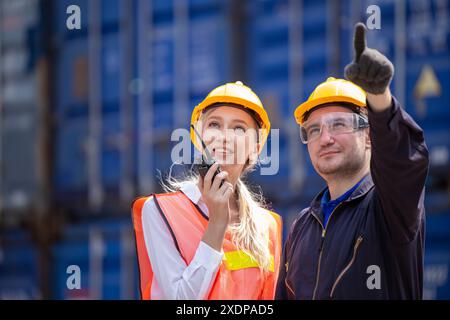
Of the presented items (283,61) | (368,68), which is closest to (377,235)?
(368,68)

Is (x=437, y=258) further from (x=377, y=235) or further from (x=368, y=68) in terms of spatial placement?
(x=368, y=68)

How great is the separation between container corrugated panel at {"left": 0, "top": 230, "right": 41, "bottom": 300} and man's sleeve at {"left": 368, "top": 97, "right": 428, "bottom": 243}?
7.06m

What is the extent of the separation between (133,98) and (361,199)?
5.99 m

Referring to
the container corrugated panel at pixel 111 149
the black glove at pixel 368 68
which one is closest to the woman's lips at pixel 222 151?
the black glove at pixel 368 68

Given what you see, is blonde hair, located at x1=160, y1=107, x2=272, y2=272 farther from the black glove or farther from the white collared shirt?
the black glove

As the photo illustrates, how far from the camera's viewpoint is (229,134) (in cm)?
310

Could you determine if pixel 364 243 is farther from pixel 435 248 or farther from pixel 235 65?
pixel 235 65

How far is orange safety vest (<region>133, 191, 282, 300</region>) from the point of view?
302 cm

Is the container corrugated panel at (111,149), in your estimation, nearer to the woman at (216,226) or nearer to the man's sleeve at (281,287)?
the woman at (216,226)

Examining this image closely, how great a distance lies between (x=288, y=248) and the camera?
330cm

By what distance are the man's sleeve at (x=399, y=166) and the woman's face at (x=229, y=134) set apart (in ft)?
1.91

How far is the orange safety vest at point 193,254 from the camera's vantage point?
302 centimetres

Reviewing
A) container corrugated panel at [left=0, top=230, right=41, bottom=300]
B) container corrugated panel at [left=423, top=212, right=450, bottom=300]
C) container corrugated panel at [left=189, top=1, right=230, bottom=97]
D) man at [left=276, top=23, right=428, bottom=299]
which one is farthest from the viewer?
container corrugated panel at [left=0, top=230, right=41, bottom=300]

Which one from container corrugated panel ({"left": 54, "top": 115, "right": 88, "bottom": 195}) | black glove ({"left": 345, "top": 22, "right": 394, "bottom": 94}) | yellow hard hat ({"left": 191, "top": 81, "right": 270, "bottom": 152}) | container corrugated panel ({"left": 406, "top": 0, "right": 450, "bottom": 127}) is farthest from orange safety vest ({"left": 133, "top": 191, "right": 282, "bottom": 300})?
container corrugated panel ({"left": 54, "top": 115, "right": 88, "bottom": 195})
